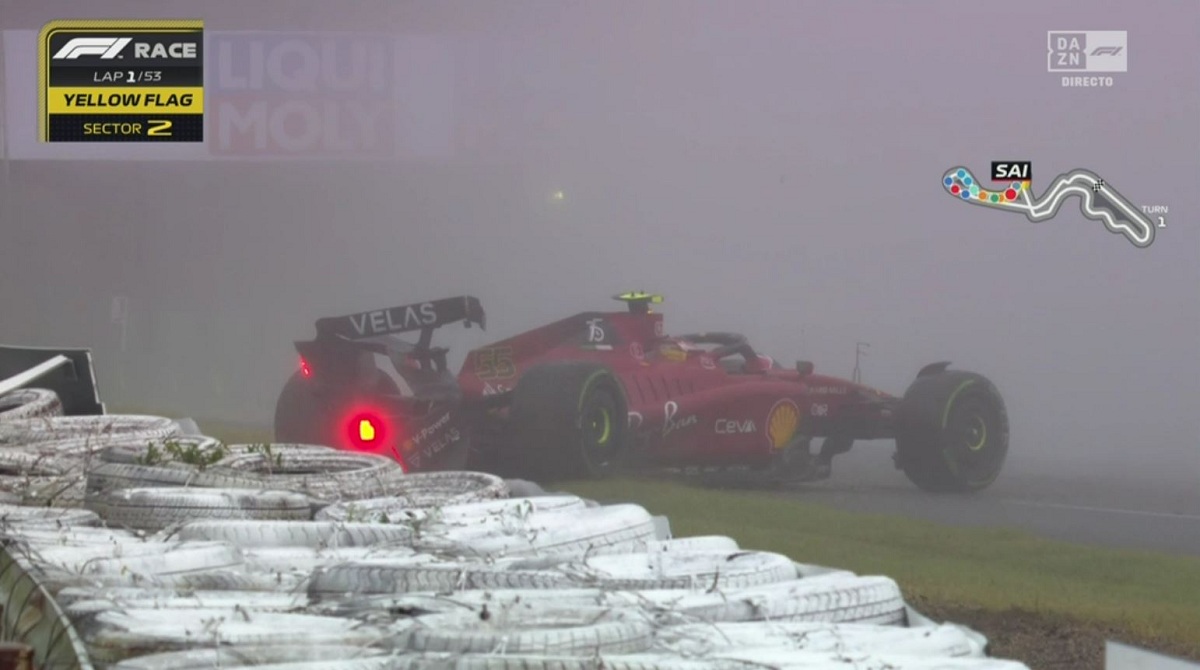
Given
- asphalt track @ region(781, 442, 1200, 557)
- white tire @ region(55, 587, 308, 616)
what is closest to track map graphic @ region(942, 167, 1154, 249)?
asphalt track @ region(781, 442, 1200, 557)

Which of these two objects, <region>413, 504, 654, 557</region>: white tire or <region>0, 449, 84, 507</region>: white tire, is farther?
<region>0, 449, 84, 507</region>: white tire

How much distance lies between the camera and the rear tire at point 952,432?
444 cm

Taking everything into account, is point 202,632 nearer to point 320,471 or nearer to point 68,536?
point 68,536

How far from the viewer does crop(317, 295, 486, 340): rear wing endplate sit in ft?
17.0

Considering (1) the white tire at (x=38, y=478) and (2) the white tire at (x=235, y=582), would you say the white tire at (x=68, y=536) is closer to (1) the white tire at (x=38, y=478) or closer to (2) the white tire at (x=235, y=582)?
(2) the white tire at (x=235, y=582)

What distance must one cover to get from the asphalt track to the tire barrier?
1.50 meters

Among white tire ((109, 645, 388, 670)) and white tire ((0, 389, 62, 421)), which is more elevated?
white tire ((0, 389, 62, 421))

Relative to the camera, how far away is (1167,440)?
4.19m

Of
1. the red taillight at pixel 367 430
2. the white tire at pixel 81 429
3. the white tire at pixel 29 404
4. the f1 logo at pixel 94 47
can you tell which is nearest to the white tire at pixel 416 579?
the white tire at pixel 81 429

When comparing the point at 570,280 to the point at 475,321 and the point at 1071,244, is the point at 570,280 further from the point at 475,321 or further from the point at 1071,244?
the point at 1071,244

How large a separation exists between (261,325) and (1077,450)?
10.1ft

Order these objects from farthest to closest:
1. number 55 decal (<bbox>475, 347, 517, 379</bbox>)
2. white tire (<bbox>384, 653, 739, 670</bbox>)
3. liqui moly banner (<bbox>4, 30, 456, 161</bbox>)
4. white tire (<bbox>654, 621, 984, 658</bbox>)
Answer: liqui moly banner (<bbox>4, 30, 456, 161</bbox>) < number 55 decal (<bbox>475, 347, 517, 379</bbox>) < white tire (<bbox>654, 621, 984, 658</bbox>) < white tire (<bbox>384, 653, 739, 670</bbox>)

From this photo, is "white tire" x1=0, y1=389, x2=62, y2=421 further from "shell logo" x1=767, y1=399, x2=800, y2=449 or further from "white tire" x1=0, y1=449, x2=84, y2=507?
"shell logo" x1=767, y1=399, x2=800, y2=449

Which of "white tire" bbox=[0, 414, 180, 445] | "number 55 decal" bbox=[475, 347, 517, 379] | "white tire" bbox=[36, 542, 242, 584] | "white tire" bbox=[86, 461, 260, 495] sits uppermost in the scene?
"number 55 decal" bbox=[475, 347, 517, 379]
